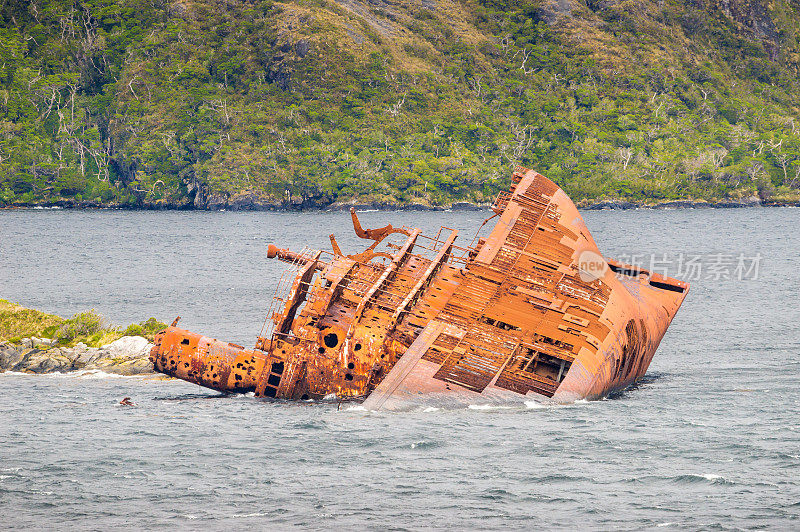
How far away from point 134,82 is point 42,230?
7846 centimetres

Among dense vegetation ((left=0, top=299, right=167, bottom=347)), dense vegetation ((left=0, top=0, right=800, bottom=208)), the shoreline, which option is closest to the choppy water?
dense vegetation ((left=0, top=299, right=167, bottom=347))

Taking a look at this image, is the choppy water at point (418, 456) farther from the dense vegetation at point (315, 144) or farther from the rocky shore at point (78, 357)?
the dense vegetation at point (315, 144)

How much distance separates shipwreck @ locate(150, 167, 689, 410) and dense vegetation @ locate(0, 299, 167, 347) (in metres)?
8.65

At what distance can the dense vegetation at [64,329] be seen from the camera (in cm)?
3888

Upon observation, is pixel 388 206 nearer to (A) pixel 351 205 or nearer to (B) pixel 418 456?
(A) pixel 351 205

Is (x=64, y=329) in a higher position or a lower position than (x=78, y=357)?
higher

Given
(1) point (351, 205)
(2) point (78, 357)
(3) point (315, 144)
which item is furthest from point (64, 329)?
(3) point (315, 144)

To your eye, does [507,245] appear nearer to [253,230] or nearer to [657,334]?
[657,334]

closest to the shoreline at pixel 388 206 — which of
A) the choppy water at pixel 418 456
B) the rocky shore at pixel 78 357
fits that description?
the choppy water at pixel 418 456

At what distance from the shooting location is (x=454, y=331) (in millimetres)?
29219

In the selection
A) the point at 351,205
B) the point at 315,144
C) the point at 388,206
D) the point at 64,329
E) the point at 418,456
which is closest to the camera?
the point at 418,456

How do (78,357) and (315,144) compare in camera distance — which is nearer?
(78,357)

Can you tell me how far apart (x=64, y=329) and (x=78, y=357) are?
2433mm

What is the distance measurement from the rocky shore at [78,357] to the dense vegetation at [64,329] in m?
0.50
